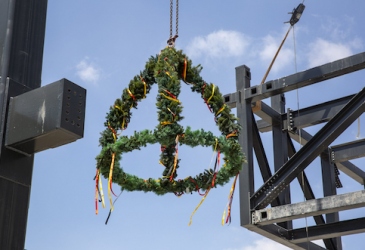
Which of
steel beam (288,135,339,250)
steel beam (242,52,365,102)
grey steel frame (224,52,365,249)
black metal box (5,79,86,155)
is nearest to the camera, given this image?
black metal box (5,79,86,155)

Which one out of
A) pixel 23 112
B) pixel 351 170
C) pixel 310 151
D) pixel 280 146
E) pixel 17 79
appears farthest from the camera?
pixel 351 170

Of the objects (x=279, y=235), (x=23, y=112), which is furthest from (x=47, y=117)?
(x=279, y=235)

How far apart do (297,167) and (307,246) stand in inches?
66.5

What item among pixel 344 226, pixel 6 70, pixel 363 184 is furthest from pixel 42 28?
pixel 363 184

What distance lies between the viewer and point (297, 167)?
33.4 feet

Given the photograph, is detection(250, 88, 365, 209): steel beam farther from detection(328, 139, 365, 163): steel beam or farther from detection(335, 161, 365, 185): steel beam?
detection(335, 161, 365, 185): steel beam

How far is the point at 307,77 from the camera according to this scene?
422 inches

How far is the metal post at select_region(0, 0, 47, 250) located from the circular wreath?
46.3 inches

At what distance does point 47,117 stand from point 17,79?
73cm

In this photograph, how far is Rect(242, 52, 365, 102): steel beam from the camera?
409 inches

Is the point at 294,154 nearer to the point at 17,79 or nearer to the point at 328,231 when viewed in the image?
the point at 328,231

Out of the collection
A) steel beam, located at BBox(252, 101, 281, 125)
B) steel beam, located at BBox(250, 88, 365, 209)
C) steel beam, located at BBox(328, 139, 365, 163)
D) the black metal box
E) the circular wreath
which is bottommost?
the black metal box

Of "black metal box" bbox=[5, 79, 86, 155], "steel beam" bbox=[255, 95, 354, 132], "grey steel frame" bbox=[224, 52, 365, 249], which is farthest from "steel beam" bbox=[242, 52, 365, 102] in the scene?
"black metal box" bbox=[5, 79, 86, 155]

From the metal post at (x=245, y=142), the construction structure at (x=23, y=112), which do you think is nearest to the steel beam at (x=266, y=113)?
the metal post at (x=245, y=142)
